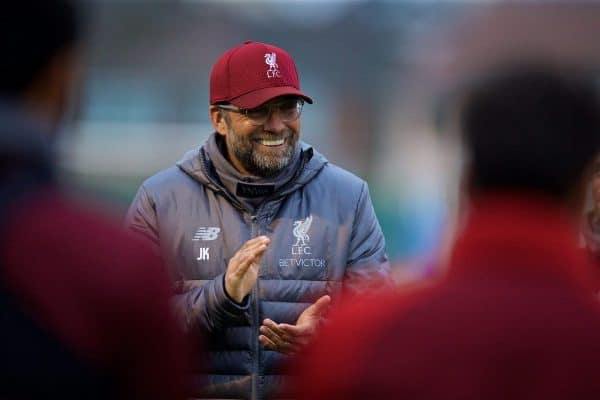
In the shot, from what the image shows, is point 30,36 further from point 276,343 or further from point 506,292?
point 276,343

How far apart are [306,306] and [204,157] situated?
67cm

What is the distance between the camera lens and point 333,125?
19.5 meters

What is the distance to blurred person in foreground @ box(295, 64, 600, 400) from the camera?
1.71 meters

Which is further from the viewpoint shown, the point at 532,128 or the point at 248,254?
the point at 248,254

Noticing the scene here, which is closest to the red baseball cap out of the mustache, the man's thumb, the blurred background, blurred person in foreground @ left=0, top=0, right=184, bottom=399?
the mustache

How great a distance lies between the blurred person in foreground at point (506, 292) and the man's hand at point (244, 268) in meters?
1.67

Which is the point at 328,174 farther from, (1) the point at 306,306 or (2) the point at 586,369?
(2) the point at 586,369

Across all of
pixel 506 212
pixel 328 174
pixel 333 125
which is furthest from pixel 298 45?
pixel 506 212

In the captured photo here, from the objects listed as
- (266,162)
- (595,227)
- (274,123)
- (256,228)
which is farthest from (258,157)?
(595,227)

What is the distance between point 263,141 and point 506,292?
2282mm

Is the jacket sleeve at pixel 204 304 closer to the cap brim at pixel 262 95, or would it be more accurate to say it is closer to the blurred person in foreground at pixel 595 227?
the cap brim at pixel 262 95

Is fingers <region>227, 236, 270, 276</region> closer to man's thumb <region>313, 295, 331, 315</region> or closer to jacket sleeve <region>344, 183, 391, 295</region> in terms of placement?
man's thumb <region>313, 295, 331, 315</region>

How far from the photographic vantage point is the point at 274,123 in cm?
399

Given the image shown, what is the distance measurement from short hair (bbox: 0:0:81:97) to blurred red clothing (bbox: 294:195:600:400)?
64 cm
